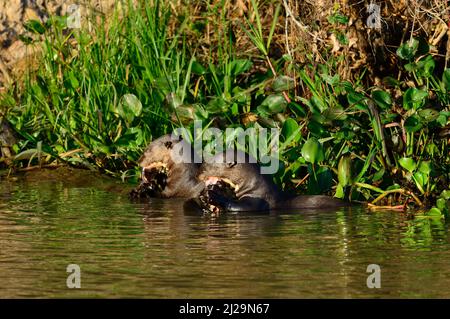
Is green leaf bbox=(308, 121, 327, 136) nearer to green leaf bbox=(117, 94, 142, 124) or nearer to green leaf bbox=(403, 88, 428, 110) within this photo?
green leaf bbox=(403, 88, 428, 110)

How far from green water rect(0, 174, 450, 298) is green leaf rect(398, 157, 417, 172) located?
0.35m

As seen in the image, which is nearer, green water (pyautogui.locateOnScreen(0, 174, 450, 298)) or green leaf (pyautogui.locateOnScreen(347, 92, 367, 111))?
green water (pyautogui.locateOnScreen(0, 174, 450, 298))

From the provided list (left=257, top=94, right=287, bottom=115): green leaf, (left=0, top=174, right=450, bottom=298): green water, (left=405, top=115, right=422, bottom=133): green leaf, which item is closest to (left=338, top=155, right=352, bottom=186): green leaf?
(left=0, top=174, right=450, bottom=298): green water

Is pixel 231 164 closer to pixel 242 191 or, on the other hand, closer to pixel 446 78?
pixel 242 191

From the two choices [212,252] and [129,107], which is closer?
[212,252]

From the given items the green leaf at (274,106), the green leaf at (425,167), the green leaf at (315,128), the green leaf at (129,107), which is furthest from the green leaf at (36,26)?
the green leaf at (425,167)

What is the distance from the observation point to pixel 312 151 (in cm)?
716

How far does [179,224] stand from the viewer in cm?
660

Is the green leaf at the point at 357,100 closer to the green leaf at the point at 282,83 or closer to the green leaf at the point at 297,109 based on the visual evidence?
the green leaf at the point at 297,109

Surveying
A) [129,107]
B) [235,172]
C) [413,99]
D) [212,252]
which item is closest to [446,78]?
[413,99]

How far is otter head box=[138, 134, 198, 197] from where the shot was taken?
25.9 ft

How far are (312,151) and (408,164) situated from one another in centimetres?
60

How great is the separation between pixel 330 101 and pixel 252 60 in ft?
4.70

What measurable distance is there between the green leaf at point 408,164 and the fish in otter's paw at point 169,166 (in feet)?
4.98
